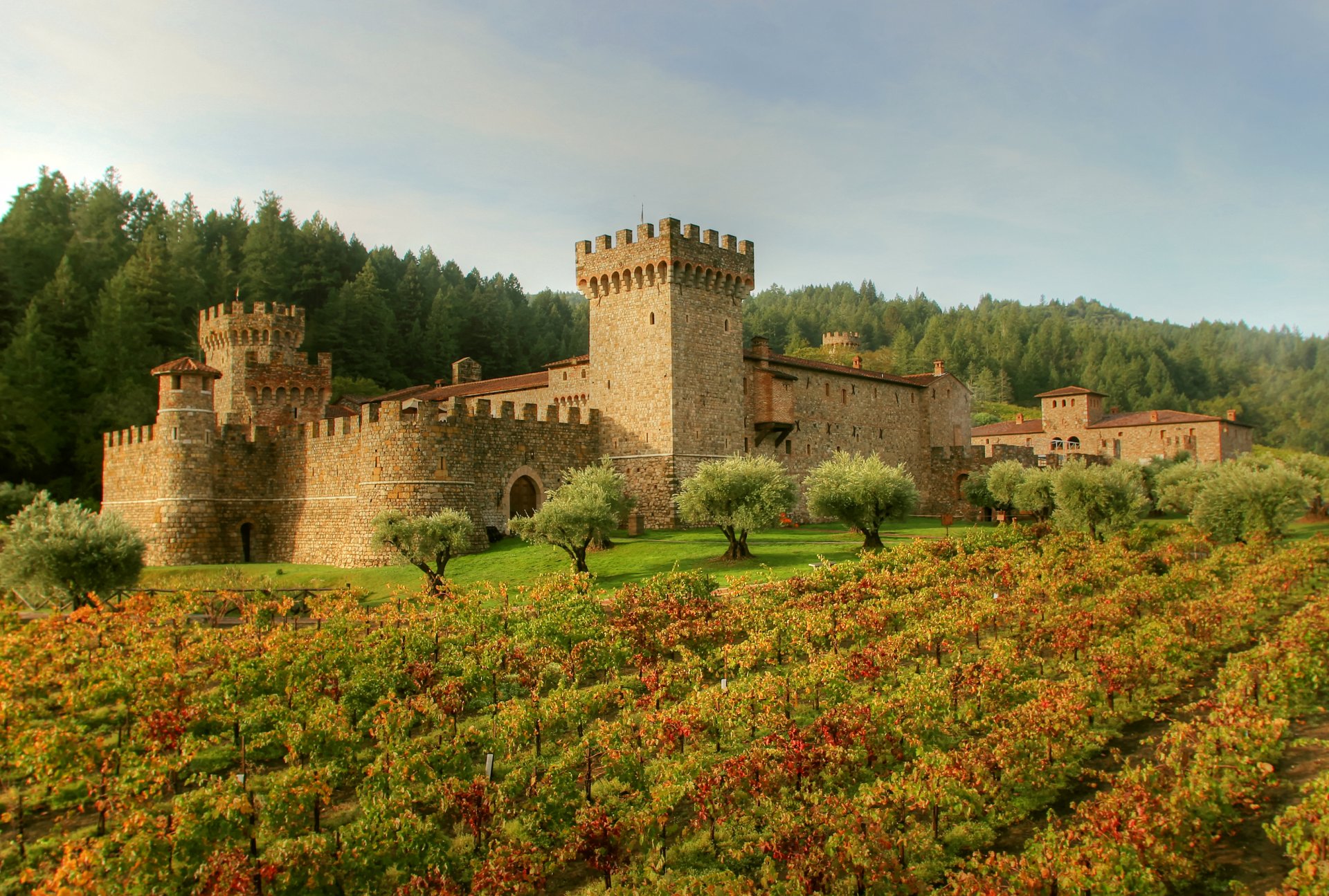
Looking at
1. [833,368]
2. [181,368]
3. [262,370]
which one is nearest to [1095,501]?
[833,368]

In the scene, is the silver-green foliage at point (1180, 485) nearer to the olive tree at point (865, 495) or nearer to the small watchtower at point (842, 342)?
the olive tree at point (865, 495)

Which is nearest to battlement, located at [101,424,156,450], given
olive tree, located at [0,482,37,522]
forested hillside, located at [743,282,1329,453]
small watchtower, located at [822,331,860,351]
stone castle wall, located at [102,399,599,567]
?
stone castle wall, located at [102,399,599,567]

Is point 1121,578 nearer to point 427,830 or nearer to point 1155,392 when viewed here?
point 427,830

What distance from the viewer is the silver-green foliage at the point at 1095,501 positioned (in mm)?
30812

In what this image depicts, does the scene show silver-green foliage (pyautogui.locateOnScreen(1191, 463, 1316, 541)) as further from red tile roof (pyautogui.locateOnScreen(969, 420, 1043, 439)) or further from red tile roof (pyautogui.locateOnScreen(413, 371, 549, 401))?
red tile roof (pyautogui.locateOnScreen(969, 420, 1043, 439))

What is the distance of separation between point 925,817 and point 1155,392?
125174mm

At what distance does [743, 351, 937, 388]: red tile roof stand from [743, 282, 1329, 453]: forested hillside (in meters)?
70.0

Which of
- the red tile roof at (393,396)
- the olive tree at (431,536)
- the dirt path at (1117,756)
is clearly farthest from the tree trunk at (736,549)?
the red tile roof at (393,396)

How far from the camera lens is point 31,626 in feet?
58.1

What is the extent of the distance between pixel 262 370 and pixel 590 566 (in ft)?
73.4

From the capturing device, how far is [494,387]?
1977 inches

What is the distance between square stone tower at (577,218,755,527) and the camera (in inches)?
1341

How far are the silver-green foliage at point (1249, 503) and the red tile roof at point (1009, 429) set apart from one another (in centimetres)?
4903

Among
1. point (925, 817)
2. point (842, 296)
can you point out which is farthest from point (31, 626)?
point (842, 296)
